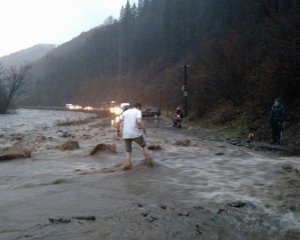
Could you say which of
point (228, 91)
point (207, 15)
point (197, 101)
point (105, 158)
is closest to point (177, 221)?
point (105, 158)

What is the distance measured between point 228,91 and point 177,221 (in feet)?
96.8

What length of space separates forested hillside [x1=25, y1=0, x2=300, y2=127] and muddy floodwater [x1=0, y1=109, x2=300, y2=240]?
11895 mm

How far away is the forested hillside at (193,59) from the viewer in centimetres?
2723

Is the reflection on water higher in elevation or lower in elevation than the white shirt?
lower

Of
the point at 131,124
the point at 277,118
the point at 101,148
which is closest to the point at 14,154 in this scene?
the point at 101,148

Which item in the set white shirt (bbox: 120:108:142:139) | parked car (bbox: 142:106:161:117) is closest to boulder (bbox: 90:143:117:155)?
white shirt (bbox: 120:108:142:139)

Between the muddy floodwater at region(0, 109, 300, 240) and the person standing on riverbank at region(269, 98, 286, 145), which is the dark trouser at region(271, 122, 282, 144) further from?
the muddy floodwater at region(0, 109, 300, 240)

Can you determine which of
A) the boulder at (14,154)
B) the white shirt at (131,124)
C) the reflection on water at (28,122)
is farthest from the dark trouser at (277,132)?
the reflection on water at (28,122)

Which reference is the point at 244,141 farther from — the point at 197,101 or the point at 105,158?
the point at 197,101

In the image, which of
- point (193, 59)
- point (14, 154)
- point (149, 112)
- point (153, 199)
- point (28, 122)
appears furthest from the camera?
point (193, 59)

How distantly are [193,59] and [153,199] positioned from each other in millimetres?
69474

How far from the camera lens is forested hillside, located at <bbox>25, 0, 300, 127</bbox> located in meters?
27.2

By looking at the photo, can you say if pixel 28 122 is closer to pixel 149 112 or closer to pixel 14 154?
pixel 149 112

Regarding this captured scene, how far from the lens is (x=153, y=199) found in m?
9.04
